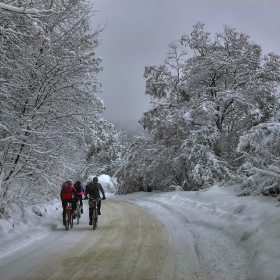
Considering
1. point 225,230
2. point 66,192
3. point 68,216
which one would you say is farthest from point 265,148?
point 68,216

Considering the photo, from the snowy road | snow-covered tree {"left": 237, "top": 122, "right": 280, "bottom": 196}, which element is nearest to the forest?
snow-covered tree {"left": 237, "top": 122, "right": 280, "bottom": 196}

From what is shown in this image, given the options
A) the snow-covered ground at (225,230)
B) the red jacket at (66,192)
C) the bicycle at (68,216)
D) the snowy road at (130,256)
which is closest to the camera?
the snowy road at (130,256)

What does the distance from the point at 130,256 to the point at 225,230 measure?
10.6 ft

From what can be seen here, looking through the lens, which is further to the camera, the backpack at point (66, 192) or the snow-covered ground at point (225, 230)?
the backpack at point (66, 192)

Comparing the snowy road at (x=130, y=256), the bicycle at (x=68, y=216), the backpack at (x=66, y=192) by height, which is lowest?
the snowy road at (x=130, y=256)

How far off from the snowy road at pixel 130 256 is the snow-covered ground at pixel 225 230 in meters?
0.07

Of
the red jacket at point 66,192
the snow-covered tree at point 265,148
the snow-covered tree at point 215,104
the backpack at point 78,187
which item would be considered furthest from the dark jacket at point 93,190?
the snow-covered tree at point 215,104

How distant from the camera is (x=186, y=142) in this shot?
20.0 metres

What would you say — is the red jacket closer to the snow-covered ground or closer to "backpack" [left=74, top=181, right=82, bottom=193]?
the snow-covered ground

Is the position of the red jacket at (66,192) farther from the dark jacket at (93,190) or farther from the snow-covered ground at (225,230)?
the snow-covered ground at (225,230)

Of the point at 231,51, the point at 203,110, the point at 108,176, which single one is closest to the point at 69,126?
the point at 203,110

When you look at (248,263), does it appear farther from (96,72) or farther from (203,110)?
(203,110)

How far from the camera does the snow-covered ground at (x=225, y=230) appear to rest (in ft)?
17.3

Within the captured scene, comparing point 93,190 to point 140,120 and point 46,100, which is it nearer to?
point 46,100
